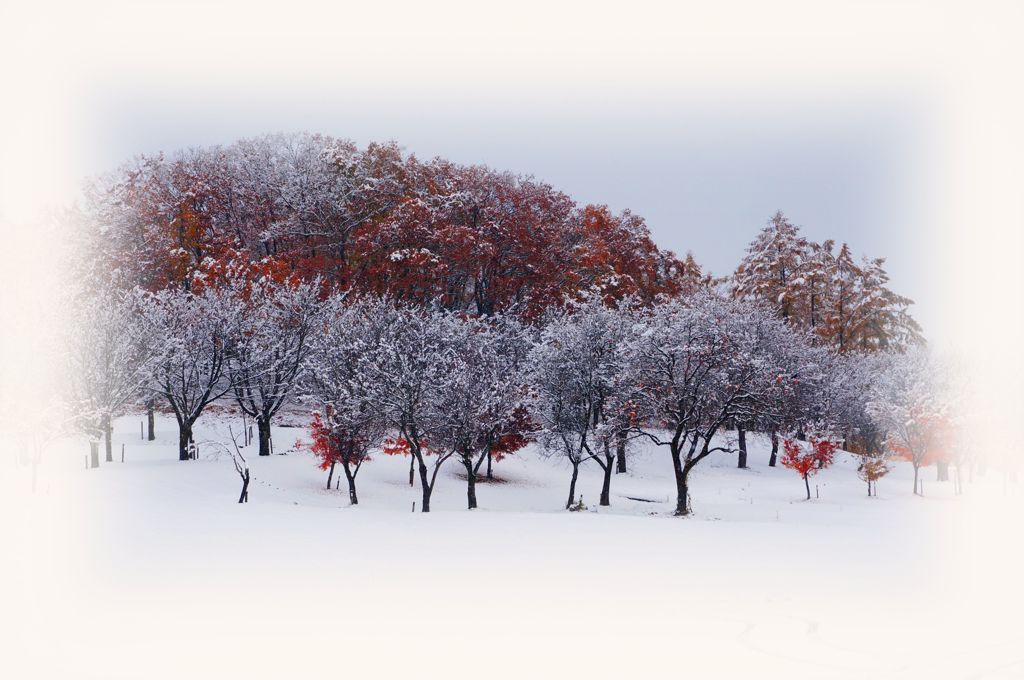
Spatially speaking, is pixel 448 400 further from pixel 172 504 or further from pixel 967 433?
pixel 967 433

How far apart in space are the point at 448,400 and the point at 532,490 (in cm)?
1346

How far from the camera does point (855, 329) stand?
2785 inches

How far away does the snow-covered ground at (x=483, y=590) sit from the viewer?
35.2ft

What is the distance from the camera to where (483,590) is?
15328 millimetres

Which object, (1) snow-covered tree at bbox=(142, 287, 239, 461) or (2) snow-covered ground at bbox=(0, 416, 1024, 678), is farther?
(1) snow-covered tree at bbox=(142, 287, 239, 461)

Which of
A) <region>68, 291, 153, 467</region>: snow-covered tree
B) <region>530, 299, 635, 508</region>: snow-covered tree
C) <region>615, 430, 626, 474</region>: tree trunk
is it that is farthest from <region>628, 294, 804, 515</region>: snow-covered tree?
<region>68, 291, 153, 467</region>: snow-covered tree

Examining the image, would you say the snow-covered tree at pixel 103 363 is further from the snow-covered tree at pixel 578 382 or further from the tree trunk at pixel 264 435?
the snow-covered tree at pixel 578 382

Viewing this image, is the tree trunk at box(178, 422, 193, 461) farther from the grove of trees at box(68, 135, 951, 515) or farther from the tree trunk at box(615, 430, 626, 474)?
the tree trunk at box(615, 430, 626, 474)

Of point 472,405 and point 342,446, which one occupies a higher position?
point 472,405

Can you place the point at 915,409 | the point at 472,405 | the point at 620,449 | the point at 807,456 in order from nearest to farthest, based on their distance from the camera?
the point at 472,405 → the point at 620,449 → the point at 807,456 → the point at 915,409

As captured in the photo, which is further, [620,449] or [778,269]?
[778,269]

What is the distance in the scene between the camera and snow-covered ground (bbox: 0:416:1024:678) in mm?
10734

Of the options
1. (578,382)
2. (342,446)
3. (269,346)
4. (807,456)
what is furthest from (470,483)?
(807,456)

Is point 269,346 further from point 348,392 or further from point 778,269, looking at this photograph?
point 778,269
